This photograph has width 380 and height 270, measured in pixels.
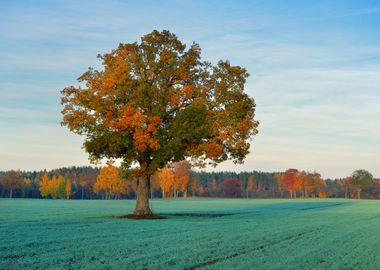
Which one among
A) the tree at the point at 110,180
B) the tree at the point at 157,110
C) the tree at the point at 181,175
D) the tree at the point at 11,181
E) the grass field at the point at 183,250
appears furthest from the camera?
the tree at the point at 181,175

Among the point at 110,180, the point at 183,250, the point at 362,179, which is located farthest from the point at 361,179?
the point at 183,250

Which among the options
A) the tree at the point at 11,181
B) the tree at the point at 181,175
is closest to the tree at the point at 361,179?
the tree at the point at 181,175

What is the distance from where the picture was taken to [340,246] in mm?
21844

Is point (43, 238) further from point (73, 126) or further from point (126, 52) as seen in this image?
point (126, 52)

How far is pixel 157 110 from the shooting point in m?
41.0

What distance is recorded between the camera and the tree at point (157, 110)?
40.4 m

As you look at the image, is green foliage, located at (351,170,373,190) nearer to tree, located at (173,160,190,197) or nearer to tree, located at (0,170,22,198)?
tree, located at (173,160,190,197)

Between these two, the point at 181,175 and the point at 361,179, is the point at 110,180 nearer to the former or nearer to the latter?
the point at 181,175

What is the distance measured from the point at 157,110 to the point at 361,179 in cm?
17286

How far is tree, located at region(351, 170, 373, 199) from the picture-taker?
7672 inches

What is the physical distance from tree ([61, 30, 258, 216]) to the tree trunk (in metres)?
0.09

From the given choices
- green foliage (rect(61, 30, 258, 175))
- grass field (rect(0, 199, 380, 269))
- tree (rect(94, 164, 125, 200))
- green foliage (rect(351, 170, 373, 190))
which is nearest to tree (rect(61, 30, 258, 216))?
green foliage (rect(61, 30, 258, 175))

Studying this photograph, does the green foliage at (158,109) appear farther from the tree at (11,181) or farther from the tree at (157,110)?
the tree at (11,181)

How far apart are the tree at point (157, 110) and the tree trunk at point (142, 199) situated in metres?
0.09
